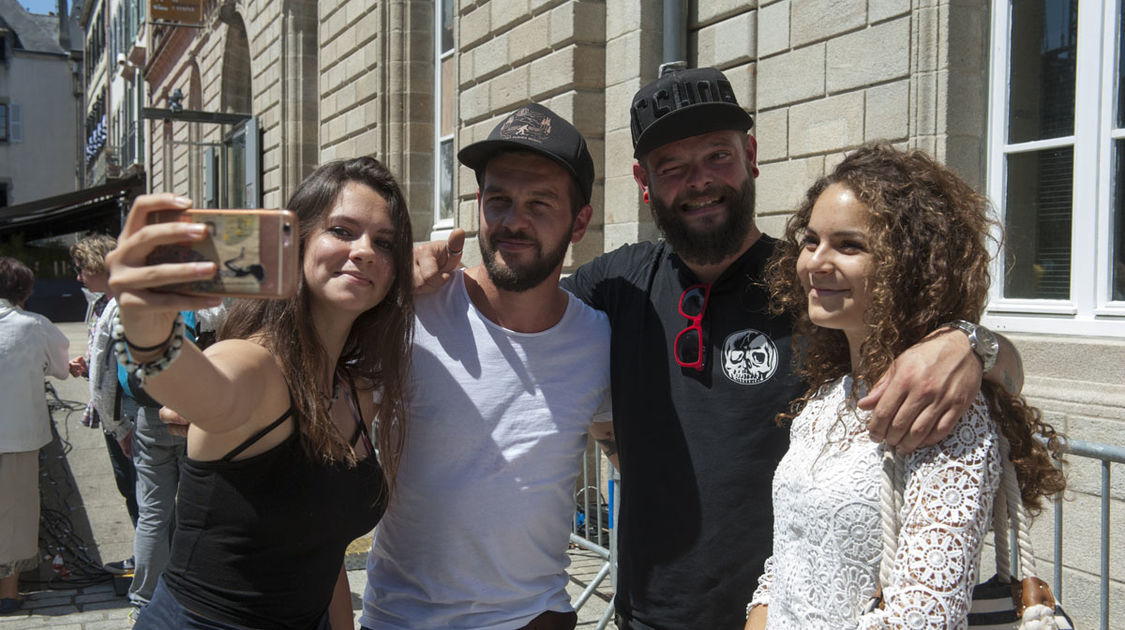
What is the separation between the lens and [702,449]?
2.17 m

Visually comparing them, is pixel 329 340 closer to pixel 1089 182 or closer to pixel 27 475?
pixel 1089 182

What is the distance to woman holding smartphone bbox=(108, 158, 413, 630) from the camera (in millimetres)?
1755

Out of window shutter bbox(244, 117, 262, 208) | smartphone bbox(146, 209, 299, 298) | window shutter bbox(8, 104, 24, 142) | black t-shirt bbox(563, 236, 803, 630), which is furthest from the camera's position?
window shutter bbox(8, 104, 24, 142)

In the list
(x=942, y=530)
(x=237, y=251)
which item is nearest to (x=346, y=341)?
(x=237, y=251)

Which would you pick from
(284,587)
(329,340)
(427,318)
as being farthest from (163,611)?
(427,318)

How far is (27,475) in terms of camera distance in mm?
5176

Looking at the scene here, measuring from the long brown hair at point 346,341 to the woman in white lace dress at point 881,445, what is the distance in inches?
37.7

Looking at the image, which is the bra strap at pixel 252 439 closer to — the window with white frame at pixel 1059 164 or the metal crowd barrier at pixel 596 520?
the metal crowd barrier at pixel 596 520

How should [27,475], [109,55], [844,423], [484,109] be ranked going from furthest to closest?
[109,55], [484,109], [27,475], [844,423]

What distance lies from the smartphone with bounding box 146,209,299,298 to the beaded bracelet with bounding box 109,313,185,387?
0.13 metres

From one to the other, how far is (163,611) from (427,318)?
3.12 ft

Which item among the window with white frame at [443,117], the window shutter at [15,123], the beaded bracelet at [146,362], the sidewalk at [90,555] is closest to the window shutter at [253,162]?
the window with white frame at [443,117]

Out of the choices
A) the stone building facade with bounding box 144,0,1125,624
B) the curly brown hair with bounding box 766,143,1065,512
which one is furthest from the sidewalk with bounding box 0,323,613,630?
the curly brown hair with bounding box 766,143,1065,512

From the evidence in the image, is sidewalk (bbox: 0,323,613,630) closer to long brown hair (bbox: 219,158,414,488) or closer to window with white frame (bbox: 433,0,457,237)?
long brown hair (bbox: 219,158,414,488)
